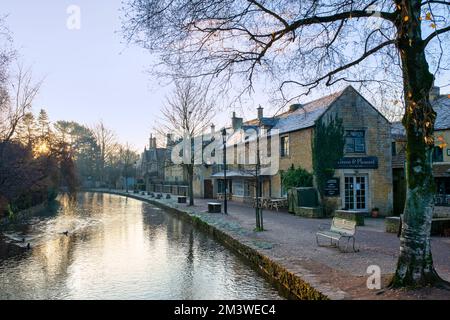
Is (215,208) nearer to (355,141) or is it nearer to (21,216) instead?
(355,141)

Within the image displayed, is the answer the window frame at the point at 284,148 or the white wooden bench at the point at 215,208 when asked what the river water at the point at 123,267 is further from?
the window frame at the point at 284,148

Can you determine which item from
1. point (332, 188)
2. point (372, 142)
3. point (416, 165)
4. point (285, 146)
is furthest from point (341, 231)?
point (285, 146)

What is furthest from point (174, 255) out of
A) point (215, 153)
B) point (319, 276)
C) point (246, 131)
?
point (215, 153)

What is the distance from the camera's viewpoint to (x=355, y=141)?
22703 millimetres

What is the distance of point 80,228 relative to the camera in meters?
19.1

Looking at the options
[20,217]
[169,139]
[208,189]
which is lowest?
[20,217]

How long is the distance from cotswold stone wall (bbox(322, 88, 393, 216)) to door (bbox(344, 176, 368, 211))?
0.25 meters

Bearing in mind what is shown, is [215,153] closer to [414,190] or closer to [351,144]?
[351,144]

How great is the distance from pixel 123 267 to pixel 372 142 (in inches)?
679

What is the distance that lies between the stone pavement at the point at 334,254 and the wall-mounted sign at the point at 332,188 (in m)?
5.00

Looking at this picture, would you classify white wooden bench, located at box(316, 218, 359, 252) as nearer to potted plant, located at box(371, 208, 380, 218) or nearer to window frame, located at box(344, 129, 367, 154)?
potted plant, located at box(371, 208, 380, 218)

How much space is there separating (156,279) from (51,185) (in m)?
34.1

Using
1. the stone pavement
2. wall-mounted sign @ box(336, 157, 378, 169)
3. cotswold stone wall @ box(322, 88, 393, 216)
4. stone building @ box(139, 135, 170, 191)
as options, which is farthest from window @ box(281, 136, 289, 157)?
stone building @ box(139, 135, 170, 191)

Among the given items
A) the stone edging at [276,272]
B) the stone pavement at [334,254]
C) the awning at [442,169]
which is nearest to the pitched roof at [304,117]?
the stone pavement at [334,254]
